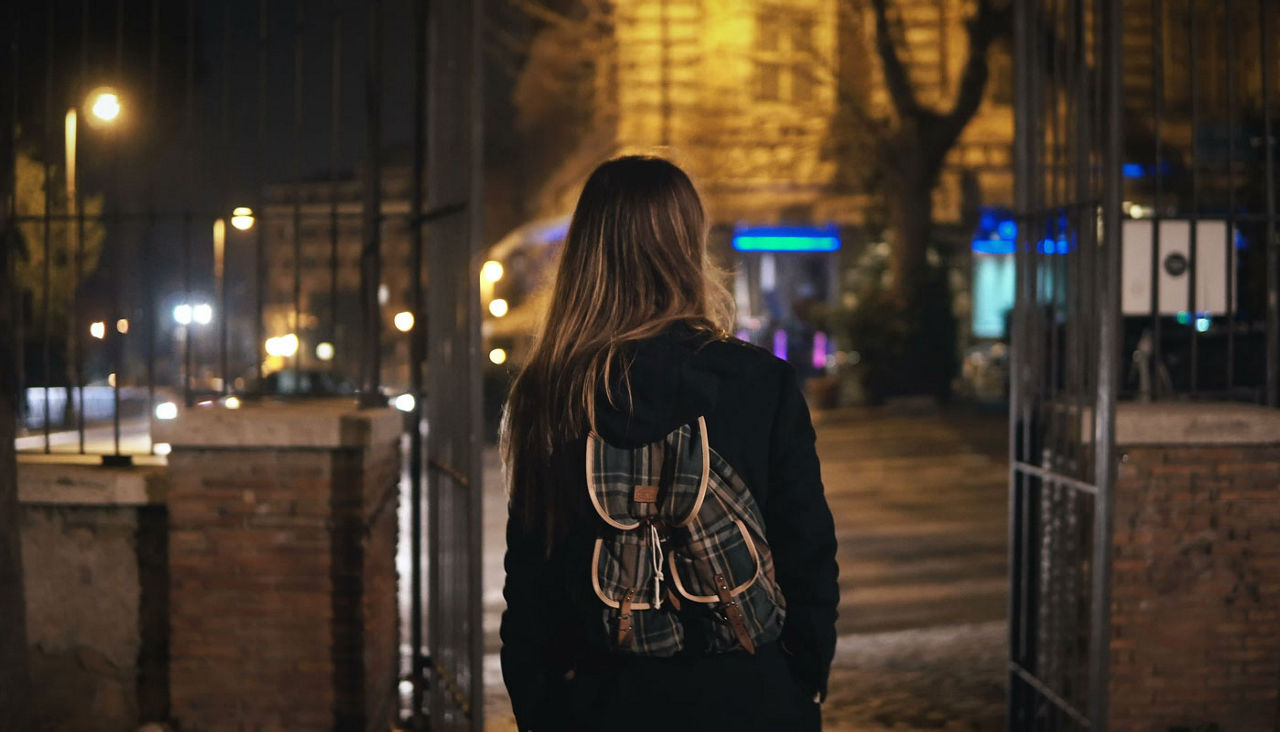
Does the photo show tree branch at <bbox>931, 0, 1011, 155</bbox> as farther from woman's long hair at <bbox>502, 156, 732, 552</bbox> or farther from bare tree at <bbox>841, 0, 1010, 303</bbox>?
woman's long hair at <bbox>502, 156, 732, 552</bbox>

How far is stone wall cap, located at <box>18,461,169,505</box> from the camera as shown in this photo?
5684 millimetres

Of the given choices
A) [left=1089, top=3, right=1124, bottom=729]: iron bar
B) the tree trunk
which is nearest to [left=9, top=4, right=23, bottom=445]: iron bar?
[left=1089, top=3, right=1124, bottom=729]: iron bar

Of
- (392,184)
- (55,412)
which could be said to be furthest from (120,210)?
(392,184)

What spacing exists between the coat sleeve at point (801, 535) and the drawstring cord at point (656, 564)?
0.25 metres

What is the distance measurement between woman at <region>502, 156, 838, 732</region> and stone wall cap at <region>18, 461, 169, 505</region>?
3.60 metres

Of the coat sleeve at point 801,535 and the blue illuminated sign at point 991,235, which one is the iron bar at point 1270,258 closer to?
the coat sleeve at point 801,535

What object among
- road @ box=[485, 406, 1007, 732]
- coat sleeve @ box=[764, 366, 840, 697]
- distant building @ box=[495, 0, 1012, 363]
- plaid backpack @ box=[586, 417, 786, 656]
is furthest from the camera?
distant building @ box=[495, 0, 1012, 363]

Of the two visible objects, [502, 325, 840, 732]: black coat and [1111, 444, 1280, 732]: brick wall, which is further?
[1111, 444, 1280, 732]: brick wall

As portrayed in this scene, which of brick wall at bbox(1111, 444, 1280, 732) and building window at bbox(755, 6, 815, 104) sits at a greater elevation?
building window at bbox(755, 6, 815, 104)

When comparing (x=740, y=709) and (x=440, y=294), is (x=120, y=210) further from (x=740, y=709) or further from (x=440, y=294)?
(x=740, y=709)

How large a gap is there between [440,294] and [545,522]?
344 centimetres

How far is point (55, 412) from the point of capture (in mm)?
23906

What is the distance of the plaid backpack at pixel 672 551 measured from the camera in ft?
7.81

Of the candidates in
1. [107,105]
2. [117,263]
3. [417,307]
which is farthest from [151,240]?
[107,105]
